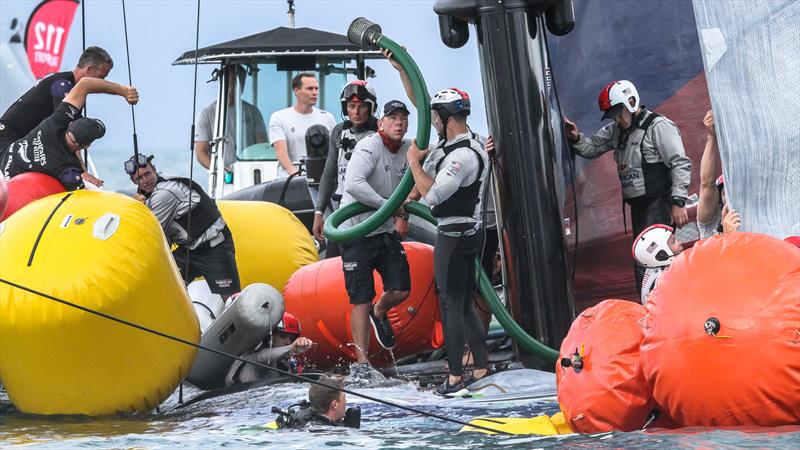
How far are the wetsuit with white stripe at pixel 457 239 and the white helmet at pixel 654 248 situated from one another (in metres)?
1.07

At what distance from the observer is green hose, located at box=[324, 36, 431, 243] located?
8445 mm

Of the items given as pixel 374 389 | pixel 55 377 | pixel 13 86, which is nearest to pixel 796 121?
pixel 374 389

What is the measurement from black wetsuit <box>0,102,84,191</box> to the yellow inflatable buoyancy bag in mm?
943

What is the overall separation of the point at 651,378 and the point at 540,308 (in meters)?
3.21

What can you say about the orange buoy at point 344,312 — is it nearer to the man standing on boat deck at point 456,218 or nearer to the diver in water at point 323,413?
the man standing on boat deck at point 456,218

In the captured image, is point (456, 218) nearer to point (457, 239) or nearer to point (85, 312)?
point (457, 239)

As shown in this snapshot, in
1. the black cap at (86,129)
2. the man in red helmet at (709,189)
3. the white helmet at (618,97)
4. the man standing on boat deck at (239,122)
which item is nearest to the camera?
the man in red helmet at (709,189)

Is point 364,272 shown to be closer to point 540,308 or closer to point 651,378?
point 540,308

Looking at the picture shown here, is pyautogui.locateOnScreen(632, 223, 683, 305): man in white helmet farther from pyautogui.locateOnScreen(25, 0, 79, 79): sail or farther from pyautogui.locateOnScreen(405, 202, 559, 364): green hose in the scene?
pyautogui.locateOnScreen(25, 0, 79, 79): sail

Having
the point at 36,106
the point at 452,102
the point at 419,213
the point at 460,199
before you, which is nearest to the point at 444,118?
the point at 452,102

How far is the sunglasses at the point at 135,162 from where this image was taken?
980cm

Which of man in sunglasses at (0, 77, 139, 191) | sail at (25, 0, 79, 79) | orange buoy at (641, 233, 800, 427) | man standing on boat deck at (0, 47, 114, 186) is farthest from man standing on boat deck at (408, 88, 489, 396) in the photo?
sail at (25, 0, 79, 79)

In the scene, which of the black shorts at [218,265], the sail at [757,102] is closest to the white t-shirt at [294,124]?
the black shorts at [218,265]

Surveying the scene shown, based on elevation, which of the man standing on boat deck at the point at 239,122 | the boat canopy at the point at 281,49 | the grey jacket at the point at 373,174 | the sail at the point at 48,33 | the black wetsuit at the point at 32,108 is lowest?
the grey jacket at the point at 373,174
